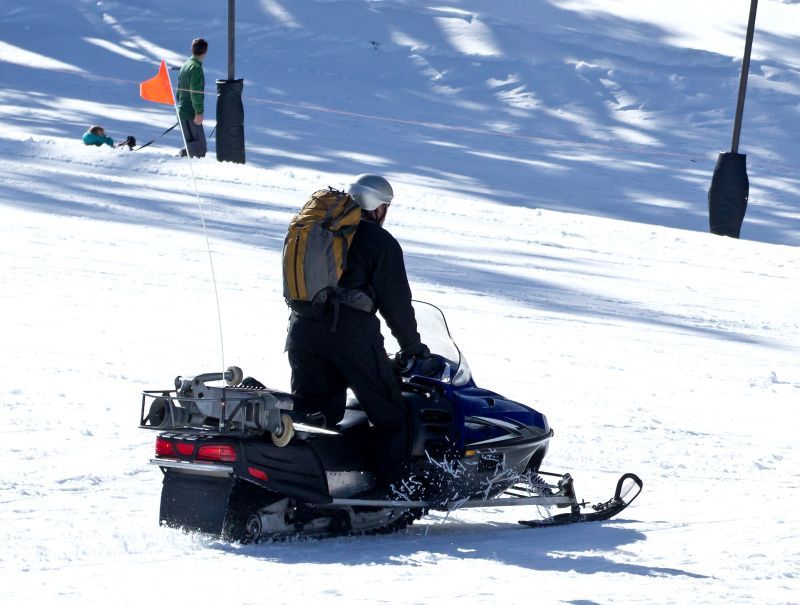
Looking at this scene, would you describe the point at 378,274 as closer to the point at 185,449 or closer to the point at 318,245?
the point at 318,245

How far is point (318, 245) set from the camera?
4949 millimetres

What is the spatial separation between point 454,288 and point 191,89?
17.7ft

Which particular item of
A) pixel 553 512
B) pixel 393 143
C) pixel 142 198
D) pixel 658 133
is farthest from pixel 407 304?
pixel 658 133

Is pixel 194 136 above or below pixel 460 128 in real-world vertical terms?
below

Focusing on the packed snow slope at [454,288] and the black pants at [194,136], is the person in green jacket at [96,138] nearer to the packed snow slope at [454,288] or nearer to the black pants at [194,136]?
the packed snow slope at [454,288]

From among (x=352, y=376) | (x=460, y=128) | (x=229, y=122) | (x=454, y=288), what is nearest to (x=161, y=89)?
(x=352, y=376)

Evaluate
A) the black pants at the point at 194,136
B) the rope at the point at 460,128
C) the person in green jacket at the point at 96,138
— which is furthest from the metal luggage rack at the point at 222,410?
the rope at the point at 460,128

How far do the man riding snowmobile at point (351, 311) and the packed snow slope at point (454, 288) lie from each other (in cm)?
52

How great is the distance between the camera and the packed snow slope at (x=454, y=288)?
4844 mm

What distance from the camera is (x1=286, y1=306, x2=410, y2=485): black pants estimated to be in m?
5.04

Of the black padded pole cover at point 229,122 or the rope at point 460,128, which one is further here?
the rope at point 460,128

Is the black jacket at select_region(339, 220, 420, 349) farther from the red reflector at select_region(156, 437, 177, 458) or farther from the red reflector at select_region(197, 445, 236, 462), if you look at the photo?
the red reflector at select_region(156, 437, 177, 458)

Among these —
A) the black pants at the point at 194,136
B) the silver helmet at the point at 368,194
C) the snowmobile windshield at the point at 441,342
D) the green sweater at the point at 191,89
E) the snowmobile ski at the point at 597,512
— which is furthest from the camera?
the black pants at the point at 194,136

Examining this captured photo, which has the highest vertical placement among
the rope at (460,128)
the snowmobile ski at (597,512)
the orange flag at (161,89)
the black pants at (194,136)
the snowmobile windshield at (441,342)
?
the rope at (460,128)
